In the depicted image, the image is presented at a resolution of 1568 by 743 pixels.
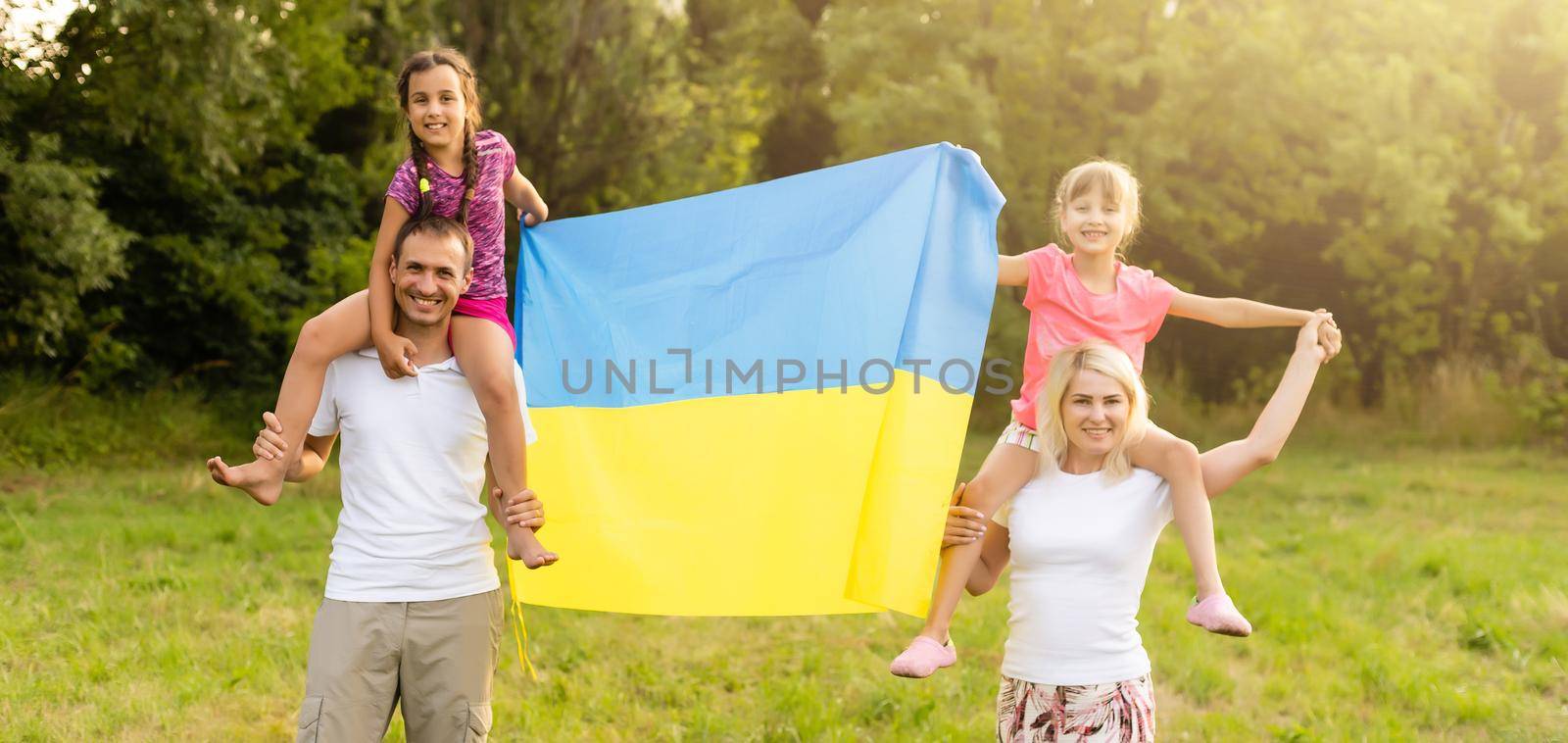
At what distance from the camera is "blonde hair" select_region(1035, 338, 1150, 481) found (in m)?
3.36

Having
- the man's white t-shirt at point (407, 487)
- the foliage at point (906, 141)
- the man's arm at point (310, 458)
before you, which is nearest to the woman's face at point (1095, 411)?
the man's white t-shirt at point (407, 487)

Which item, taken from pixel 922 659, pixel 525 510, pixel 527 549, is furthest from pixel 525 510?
pixel 922 659

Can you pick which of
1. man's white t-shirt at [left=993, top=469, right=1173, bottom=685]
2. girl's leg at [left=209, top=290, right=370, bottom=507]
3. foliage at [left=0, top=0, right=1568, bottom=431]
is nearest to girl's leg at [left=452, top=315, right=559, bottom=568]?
girl's leg at [left=209, top=290, right=370, bottom=507]

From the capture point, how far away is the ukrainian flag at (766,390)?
3.82 m

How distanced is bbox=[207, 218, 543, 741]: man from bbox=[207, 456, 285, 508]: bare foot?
0.03m

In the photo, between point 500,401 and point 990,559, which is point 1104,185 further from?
point 500,401

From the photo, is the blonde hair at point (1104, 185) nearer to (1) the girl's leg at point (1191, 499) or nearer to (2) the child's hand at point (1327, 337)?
(2) the child's hand at point (1327, 337)

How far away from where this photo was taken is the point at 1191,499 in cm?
338

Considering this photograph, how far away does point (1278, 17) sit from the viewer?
17.3 meters

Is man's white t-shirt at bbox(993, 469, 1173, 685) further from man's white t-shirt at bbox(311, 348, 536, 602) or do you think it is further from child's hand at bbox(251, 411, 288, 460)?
child's hand at bbox(251, 411, 288, 460)

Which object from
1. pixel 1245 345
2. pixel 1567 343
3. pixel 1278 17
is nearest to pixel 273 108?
pixel 1278 17

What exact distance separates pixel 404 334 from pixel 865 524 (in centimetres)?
144

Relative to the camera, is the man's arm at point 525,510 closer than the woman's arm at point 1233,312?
Yes

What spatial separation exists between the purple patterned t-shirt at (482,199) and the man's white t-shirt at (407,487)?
39 cm
